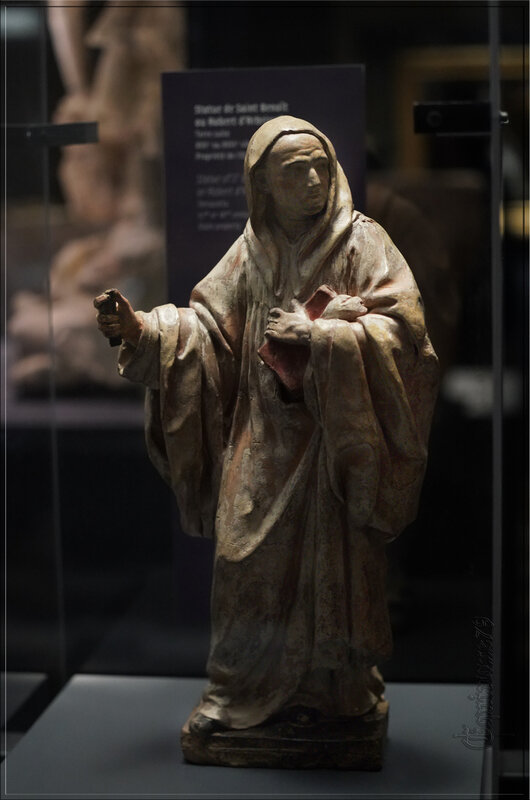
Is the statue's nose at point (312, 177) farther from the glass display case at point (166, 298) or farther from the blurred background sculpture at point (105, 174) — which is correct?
the blurred background sculpture at point (105, 174)

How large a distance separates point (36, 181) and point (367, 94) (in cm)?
94

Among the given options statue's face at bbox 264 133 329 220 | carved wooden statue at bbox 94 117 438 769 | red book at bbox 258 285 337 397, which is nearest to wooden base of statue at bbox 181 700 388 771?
carved wooden statue at bbox 94 117 438 769

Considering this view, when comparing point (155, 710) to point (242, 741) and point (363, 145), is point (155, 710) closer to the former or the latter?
point (242, 741)

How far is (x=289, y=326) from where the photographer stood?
2.84 metres

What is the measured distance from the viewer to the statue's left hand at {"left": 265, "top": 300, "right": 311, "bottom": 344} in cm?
282

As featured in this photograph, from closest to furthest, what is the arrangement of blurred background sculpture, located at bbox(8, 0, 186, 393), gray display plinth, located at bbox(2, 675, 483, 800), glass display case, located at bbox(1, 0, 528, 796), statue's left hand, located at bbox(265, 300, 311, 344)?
statue's left hand, located at bbox(265, 300, 311, 344) → gray display plinth, located at bbox(2, 675, 483, 800) → glass display case, located at bbox(1, 0, 528, 796) → blurred background sculpture, located at bbox(8, 0, 186, 393)

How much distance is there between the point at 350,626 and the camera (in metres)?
2.96

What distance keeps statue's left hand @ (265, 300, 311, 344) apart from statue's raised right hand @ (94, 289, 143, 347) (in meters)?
0.31

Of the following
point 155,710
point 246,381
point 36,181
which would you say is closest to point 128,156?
point 36,181

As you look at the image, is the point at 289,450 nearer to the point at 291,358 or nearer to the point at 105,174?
the point at 291,358

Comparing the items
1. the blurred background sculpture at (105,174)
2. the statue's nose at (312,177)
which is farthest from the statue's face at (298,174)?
the blurred background sculpture at (105,174)

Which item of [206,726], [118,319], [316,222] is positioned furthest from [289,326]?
[206,726]

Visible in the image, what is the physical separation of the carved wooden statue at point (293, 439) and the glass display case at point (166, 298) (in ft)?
0.91

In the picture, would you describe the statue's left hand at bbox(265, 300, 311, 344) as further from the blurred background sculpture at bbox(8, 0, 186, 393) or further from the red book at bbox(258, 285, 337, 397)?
the blurred background sculpture at bbox(8, 0, 186, 393)
